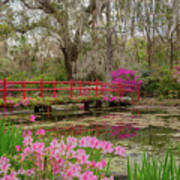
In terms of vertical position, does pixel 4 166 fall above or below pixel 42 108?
above

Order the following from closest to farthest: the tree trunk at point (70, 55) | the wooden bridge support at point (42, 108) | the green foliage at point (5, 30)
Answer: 1. the wooden bridge support at point (42, 108)
2. the green foliage at point (5, 30)
3. the tree trunk at point (70, 55)

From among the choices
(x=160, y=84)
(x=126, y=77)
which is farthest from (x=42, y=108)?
(x=126, y=77)

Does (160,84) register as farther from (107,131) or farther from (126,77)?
(107,131)

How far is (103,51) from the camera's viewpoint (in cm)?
1780

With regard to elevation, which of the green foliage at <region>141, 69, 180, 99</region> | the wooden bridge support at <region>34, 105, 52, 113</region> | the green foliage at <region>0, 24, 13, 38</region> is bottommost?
the wooden bridge support at <region>34, 105, 52, 113</region>

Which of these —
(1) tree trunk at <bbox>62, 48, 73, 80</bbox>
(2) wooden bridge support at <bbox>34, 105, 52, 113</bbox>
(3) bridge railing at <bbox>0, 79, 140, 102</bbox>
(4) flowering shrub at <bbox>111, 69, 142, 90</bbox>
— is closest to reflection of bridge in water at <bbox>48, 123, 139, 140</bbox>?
(3) bridge railing at <bbox>0, 79, 140, 102</bbox>

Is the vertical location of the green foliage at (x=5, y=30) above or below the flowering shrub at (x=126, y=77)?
above

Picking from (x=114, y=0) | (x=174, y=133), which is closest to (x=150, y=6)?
(x=114, y=0)

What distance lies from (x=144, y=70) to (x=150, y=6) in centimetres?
367

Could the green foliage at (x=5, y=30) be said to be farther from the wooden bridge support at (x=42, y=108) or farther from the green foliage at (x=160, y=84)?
the green foliage at (x=160, y=84)

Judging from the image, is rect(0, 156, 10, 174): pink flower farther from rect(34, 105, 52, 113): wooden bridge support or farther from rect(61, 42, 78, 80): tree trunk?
rect(61, 42, 78, 80): tree trunk

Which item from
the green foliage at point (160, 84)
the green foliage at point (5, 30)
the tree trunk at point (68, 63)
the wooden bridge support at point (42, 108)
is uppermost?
the green foliage at point (5, 30)

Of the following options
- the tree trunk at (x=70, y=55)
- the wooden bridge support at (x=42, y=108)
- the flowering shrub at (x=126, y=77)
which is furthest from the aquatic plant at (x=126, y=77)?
the wooden bridge support at (x=42, y=108)

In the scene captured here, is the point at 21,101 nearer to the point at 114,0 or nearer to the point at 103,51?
the point at 114,0
